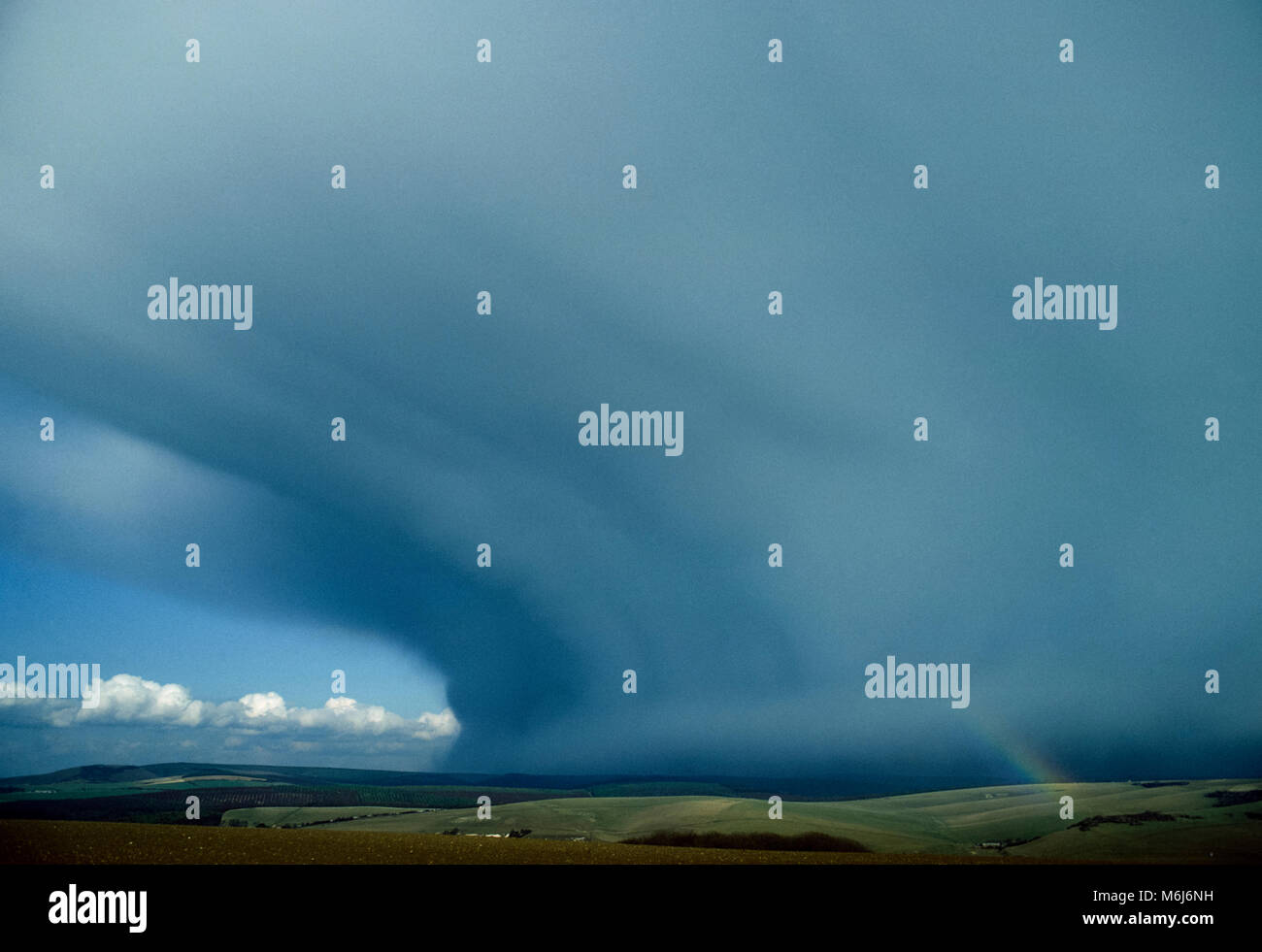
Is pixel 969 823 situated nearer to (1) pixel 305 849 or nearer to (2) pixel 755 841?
(2) pixel 755 841

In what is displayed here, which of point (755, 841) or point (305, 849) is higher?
point (305, 849)

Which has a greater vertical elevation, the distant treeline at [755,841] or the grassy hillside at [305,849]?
the grassy hillside at [305,849]

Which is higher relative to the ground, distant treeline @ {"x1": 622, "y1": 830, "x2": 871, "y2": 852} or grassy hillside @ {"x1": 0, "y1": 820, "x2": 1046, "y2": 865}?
grassy hillside @ {"x1": 0, "y1": 820, "x2": 1046, "y2": 865}

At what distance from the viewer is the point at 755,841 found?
51.2 feet

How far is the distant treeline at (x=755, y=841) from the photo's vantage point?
15453 mm

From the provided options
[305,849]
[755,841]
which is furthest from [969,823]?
[305,849]

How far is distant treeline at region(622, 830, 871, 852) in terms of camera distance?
1545 centimetres

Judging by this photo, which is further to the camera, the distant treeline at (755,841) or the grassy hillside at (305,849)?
the distant treeline at (755,841)

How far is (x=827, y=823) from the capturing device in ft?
54.9

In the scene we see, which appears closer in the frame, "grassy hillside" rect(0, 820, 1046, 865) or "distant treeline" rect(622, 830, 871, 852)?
"grassy hillside" rect(0, 820, 1046, 865)

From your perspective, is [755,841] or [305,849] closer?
[305,849]
